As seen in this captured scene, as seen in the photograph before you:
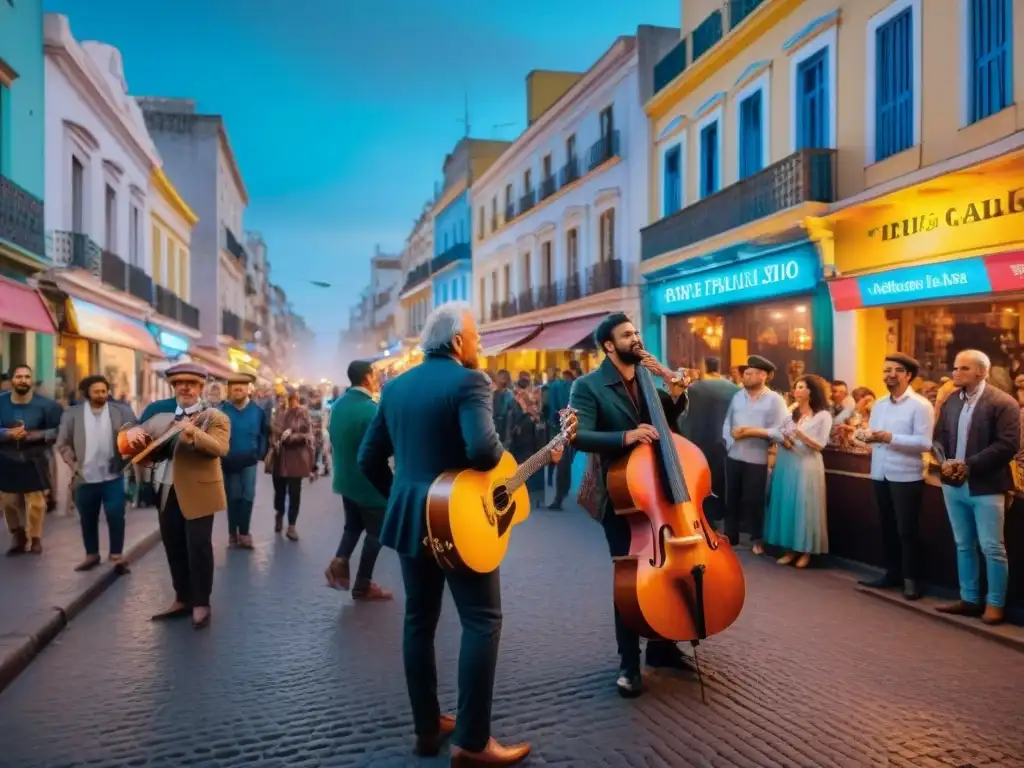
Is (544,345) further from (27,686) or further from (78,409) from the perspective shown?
(27,686)

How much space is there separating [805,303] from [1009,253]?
5072 mm

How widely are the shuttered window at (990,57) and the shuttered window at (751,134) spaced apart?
5.19m

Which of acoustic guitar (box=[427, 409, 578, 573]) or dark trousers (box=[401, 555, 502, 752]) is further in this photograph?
dark trousers (box=[401, 555, 502, 752])

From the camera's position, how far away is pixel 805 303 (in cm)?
1501

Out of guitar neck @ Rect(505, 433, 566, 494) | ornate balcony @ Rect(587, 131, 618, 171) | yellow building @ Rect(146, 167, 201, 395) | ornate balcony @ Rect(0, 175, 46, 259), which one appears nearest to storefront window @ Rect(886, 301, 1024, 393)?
guitar neck @ Rect(505, 433, 566, 494)

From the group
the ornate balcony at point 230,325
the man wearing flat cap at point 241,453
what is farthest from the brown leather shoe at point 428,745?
the ornate balcony at point 230,325

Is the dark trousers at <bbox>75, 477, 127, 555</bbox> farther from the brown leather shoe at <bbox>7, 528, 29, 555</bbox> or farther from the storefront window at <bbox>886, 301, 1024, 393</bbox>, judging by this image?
the storefront window at <bbox>886, 301, 1024, 393</bbox>

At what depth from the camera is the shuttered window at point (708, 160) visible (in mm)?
18156

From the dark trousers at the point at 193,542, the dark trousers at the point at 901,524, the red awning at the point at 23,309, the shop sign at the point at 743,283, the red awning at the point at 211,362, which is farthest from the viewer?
the red awning at the point at 211,362

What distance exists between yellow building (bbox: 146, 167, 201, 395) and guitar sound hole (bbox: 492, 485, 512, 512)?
21.3 meters

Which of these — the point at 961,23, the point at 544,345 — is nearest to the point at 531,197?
the point at 544,345

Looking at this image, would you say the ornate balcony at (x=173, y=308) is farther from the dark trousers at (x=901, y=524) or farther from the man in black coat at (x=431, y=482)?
the man in black coat at (x=431, y=482)

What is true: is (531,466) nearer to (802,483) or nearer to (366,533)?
(366,533)

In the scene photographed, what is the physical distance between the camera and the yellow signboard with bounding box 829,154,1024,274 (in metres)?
10.5
